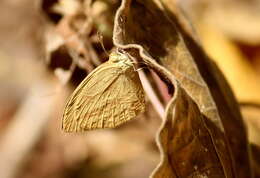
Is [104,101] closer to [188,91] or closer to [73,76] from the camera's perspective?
[188,91]

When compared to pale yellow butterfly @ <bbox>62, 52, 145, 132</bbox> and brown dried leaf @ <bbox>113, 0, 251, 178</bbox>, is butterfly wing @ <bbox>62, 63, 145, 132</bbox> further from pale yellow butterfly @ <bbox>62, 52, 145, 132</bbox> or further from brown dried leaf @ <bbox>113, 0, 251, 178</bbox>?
brown dried leaf @ <bbox>113, 0, 251, 178</bbox>

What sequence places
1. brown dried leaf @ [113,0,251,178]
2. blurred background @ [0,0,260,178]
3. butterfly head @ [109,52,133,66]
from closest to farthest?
brown dried leaf @ [113,0,251,178], butterfly head @ [109,52,133,66], blurred background @ [0,0,260,178]

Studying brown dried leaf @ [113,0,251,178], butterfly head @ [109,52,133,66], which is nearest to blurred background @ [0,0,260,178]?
brown dried leaf @ [113,0,251,178]

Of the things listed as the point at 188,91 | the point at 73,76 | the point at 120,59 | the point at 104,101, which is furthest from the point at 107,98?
the point at 73,76

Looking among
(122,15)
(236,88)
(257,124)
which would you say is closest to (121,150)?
(236,88)

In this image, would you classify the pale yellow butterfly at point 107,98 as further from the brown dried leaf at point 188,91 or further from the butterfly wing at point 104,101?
the brown dried leaf at point 188,91
